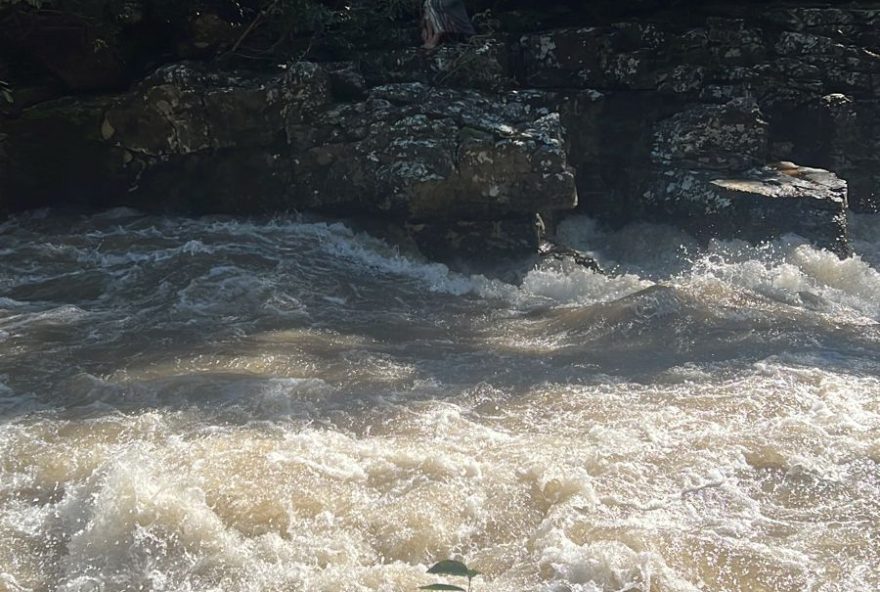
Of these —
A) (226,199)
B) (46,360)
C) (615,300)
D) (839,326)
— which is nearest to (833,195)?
(839,326)

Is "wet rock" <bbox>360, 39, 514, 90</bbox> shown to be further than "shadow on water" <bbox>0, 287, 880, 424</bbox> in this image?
Yes

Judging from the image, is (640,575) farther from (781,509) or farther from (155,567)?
(155,567)

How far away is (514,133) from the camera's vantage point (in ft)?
28.7

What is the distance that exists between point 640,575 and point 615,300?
3930 mm

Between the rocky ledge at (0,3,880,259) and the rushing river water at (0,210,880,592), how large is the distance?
900mm

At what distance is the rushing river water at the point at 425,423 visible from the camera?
151 inches

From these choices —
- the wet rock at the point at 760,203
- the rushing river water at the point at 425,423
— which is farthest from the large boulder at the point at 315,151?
the wet rock at the point at 760,203

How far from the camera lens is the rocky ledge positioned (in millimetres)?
8727

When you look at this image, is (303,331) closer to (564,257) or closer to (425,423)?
(425,423)

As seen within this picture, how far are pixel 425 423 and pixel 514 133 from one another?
4.50 m

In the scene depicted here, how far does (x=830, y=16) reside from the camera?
1039cm

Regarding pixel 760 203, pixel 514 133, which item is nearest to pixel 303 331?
pixel 514 133

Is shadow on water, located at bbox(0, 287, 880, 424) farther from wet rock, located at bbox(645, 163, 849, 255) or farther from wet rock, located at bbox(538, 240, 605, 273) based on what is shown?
wet rock, located at bbox(645, 163, 849, 255)

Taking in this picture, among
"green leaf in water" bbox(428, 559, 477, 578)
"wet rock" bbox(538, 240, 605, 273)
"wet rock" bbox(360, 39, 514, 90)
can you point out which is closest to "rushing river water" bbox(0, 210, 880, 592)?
"wet rock" bbox(538, 240, 605, 273)
